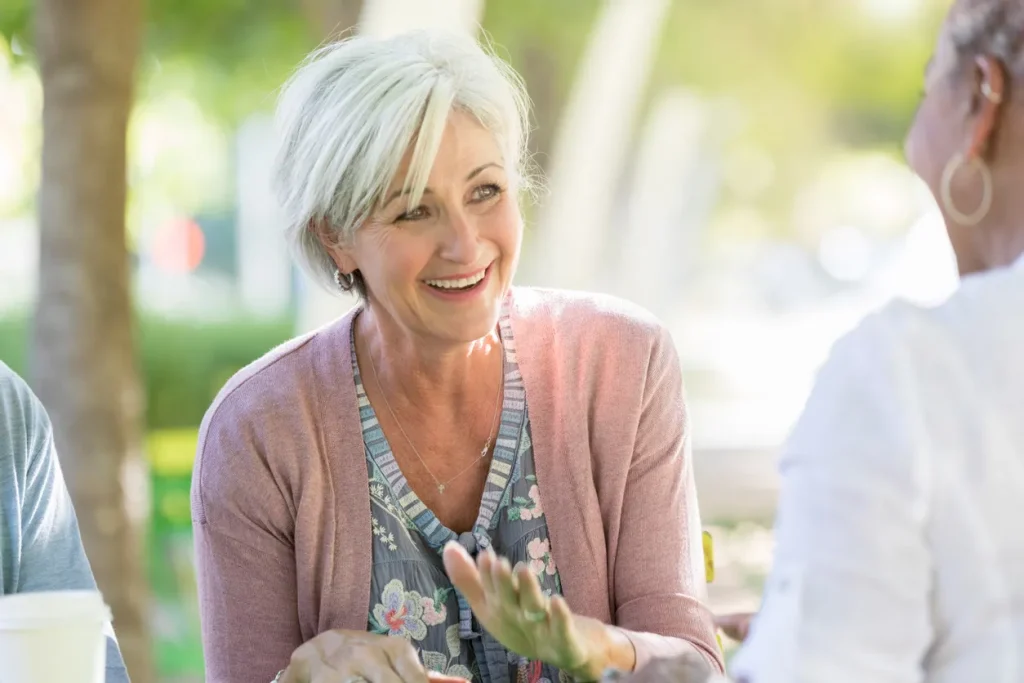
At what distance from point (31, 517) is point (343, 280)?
0.76 meters

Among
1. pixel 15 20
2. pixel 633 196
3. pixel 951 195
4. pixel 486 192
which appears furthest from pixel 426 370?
pixel 633 196

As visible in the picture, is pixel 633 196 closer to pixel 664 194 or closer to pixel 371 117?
pixel 664 194

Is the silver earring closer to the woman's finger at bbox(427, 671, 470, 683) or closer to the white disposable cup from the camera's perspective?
the woman's finger at bbox(427, 671, 470, 683)

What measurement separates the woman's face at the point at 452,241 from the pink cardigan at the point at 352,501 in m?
0.20

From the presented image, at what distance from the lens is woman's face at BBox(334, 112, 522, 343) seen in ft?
7.33

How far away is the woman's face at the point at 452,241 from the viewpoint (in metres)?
2.23

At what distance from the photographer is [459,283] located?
226 cm

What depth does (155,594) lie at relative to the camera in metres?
7.34

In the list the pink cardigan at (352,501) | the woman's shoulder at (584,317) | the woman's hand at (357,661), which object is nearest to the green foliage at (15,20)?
the pink cardigan at (352,501)

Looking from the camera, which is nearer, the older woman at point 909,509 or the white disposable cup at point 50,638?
the older woman at point 909,509

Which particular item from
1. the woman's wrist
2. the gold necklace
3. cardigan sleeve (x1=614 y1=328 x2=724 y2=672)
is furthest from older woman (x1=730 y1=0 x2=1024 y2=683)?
the gold necklace

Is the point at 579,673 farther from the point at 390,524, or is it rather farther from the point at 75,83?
the point at 75,83

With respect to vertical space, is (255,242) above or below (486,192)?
below

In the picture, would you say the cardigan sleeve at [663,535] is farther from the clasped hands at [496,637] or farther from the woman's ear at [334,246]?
the woman's ear at [334,246]
